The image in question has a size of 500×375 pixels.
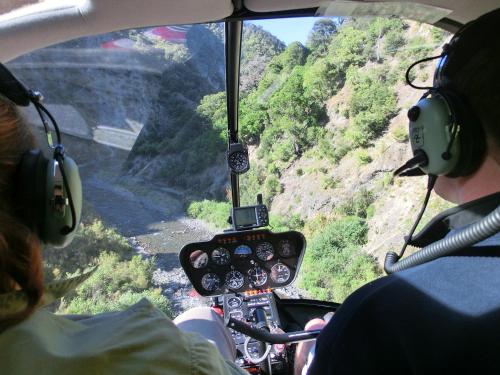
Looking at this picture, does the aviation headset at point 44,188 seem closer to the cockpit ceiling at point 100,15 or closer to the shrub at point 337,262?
the cockpit ceiling at point 100,15

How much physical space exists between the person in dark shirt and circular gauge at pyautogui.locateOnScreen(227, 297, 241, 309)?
5.73 ft

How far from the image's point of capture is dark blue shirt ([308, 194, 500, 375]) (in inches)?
28.8

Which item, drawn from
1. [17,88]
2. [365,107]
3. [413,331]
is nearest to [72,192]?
[17,88]

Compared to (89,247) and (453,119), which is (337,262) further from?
(453,119)

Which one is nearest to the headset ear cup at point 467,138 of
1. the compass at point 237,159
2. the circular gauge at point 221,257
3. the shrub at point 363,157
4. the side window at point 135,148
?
the side window at point 135,148

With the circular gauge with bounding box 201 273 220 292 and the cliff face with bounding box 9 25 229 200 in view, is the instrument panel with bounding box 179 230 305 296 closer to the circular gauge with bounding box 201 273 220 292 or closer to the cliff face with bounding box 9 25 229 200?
the circular gauge with bounding box 201 273 220 292

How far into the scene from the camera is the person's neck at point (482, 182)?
901 millimetres

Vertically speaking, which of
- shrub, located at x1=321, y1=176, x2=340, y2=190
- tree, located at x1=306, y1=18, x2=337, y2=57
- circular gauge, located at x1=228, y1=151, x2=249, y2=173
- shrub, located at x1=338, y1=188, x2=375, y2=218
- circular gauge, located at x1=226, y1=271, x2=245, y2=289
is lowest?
circular gauge, located at x1=226, y1=271, x2=245, y2=289

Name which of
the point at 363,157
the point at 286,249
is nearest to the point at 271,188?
the point at 363,157

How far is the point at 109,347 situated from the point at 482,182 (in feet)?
2.68

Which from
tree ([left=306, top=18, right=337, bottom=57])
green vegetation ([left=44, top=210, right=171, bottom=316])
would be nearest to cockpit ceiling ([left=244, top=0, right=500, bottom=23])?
green vegetation ([left=44, top=210, right=171, bottom=316])

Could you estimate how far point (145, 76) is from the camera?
2.64m

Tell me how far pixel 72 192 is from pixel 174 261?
2.16 m

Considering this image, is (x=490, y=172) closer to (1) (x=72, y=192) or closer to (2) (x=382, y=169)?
(1) (x=72, y=192)
